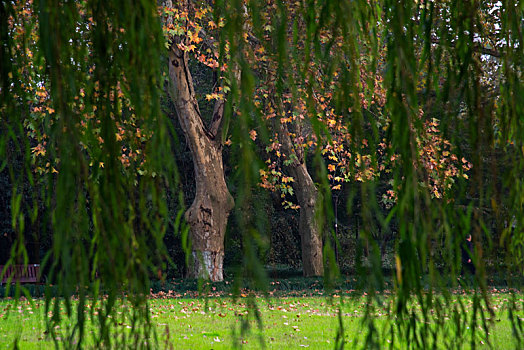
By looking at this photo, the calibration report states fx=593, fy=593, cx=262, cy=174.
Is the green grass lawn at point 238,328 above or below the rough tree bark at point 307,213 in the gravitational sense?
below

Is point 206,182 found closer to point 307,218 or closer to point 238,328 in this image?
point 307,218

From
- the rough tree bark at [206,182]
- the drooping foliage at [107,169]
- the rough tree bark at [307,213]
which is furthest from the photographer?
the rough tree bark at [307,213]

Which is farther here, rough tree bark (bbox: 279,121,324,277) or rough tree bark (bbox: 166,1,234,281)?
rough tree bark (bbox: 279,121,324,277)

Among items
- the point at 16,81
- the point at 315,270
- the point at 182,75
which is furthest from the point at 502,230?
the point at 315,270

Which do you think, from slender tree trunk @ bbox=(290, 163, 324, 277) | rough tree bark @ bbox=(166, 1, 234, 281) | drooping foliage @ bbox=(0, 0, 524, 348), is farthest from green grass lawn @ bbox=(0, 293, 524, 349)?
slender tree trunk @ bbox=(290, 163, 324, 277)

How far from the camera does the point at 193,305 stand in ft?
29.5

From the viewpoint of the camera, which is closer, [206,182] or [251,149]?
[251,149]

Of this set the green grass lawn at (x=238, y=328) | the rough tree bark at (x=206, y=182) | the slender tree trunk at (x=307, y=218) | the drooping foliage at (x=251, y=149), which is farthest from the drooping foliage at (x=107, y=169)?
the slender tree trunk at (x=307, y=218)

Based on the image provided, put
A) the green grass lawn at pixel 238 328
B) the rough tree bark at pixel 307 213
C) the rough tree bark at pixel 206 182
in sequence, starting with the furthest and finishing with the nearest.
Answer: the rough tree bark at pixel 307 213 < the rough tree bark at pixel 206 182 < the green grass lawn at pixel 238 328

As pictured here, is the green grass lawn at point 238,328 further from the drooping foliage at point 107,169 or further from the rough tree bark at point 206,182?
the rough tree bark at point 206,182

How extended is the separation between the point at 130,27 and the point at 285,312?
6724mm

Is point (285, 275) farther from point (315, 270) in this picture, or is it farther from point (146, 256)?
point (146, 256)

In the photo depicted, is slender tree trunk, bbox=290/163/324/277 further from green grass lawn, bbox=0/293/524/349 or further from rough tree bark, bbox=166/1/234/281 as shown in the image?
green grass lawn, bbox=0/293/524/349

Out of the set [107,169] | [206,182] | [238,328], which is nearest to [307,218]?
[206,182]
